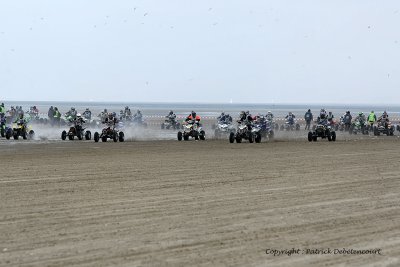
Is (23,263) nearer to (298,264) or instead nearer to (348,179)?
(298,264)

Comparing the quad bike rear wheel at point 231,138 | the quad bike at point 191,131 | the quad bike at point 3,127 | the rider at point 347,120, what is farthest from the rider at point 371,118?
the quad bike at point 3,127

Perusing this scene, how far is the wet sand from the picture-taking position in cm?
951

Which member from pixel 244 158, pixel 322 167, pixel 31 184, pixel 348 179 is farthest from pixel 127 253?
pixel 244 158

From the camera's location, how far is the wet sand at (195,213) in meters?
9.51

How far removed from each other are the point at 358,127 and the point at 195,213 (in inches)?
1874

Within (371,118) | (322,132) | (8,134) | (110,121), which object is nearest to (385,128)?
(371,118)

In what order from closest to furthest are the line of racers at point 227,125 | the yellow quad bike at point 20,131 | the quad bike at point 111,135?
the line of racers at point 227,125
the quad bike at point 111,135
the yellow quad bike at point 20,131

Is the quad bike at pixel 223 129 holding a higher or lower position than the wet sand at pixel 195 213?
lower

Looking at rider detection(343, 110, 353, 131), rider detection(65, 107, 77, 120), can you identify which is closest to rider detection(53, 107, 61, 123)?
rider detection(65, 107, 77, 120)

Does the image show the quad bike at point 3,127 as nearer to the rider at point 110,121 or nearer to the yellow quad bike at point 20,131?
the yellow quad bike at point 20,131

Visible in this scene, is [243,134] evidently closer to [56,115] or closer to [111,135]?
[111,135]

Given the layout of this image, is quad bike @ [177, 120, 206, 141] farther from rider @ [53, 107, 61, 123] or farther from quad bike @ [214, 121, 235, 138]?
rider @ [53, 107, 61, 123]

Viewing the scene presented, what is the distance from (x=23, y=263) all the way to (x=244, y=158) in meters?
17.2

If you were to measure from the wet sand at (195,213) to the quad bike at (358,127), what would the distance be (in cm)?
3601
